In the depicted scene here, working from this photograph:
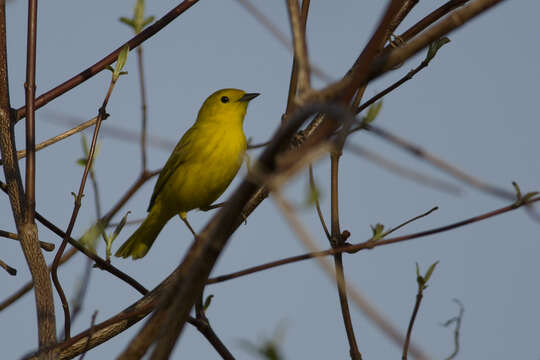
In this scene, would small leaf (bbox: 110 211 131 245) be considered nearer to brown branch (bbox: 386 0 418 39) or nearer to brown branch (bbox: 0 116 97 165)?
brown branch (bbox: 0 116 97 165)

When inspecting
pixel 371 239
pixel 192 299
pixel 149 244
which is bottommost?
pixel 192 299

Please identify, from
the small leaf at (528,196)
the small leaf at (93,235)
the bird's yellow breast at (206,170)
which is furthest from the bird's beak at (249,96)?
the small leaf at (528,196)

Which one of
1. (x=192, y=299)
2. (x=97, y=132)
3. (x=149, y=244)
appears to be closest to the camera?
(x=192, y=299)

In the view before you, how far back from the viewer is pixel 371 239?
227cm

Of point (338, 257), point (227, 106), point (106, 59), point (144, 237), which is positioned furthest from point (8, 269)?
point (227, 106)

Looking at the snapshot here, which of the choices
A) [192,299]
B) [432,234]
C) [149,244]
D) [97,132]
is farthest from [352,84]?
[149,244]

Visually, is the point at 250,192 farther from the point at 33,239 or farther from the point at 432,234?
the point at 33,239

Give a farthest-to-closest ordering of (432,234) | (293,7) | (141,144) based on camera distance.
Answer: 1. (141,144)
2. (432,234)
3. (293,7)

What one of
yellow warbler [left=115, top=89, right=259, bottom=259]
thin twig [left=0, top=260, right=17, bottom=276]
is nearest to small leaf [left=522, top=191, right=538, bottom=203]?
thin twig [left=0, top=260, right=17, bottom=276]

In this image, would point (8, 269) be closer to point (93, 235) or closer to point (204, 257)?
point (93, 235)

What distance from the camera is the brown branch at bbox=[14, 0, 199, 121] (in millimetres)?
2861

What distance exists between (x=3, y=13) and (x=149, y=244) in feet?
11.4

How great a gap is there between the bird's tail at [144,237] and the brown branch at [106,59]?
2.98 meters

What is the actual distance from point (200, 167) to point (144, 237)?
940 mm
